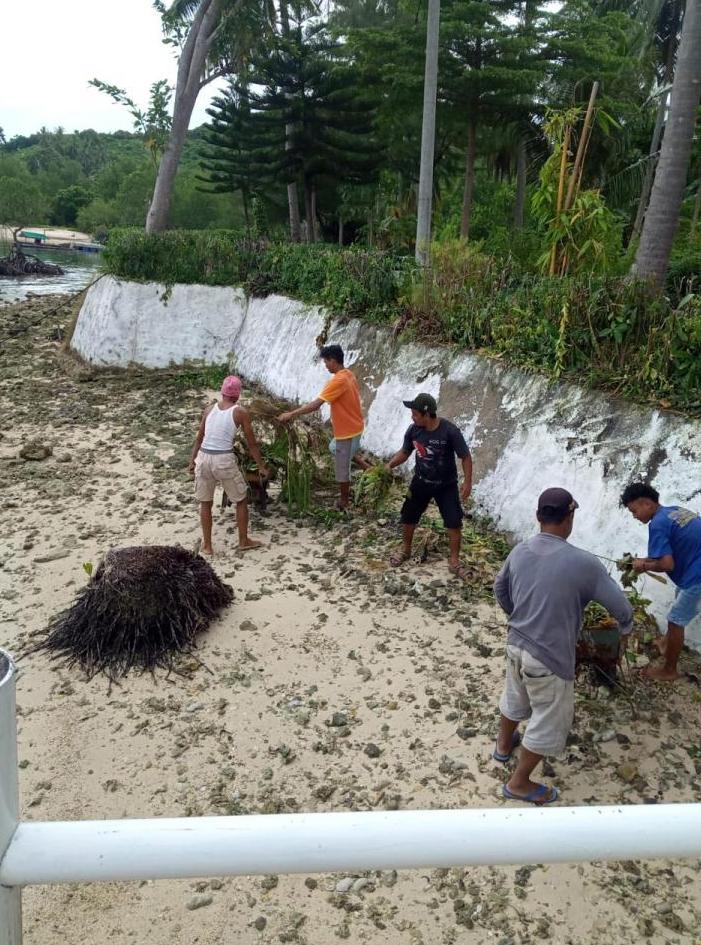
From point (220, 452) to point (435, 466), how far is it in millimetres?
1969

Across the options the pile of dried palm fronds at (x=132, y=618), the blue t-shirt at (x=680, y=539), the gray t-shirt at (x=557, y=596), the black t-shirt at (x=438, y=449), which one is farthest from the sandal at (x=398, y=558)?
the gray t-shirt at (x=557, y=596)

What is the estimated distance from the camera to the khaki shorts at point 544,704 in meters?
3.45

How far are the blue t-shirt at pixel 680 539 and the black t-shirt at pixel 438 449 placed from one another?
172cm

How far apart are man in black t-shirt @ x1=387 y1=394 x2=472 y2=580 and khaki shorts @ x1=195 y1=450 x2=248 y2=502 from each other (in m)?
1.44

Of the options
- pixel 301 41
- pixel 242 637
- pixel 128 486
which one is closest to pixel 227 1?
pixel 301 41

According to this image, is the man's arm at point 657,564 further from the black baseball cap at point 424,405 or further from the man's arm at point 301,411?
the man's arm at point 301,411

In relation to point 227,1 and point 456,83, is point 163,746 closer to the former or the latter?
point 456,83

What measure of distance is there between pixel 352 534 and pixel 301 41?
63.6ft

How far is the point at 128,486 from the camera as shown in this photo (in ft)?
27.0

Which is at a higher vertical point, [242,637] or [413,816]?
[413,816]

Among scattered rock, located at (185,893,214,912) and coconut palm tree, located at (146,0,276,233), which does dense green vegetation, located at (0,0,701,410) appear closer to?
coconut palm tree, located at (146,0,276,233)

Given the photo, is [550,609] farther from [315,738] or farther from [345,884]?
[315,738]

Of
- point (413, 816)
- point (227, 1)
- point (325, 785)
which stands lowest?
point (325, 785)

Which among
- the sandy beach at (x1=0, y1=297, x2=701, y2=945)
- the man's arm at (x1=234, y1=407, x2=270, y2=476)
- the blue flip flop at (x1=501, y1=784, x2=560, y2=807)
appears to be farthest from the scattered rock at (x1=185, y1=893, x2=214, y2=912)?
the man's arm at (x1=234, y1=407, x2=270, y2=476)
